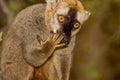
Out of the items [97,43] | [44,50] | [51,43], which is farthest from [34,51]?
[97,43]

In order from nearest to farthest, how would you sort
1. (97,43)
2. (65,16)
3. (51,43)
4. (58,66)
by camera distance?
(51,43) → (65,16) → (58,66) → (97,43)

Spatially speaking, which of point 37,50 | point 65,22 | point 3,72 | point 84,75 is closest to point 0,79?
point 3,72

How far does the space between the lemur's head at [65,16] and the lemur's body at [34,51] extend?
64 millimetres

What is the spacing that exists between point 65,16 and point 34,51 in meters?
0.67

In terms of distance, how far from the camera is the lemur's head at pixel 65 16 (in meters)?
8.20

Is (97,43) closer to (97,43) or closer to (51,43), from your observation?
(97,43)

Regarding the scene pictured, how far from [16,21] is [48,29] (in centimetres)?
56

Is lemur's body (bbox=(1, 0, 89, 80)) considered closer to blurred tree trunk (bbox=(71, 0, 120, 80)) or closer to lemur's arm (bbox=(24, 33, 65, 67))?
lemur's arm (bbox=(24, 33, 65, 67))

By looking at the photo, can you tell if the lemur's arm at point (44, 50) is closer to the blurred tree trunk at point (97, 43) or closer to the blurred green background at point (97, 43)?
the blurred green background at point (97, 43)

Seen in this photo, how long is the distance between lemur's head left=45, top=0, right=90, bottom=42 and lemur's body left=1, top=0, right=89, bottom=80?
0.06 meters

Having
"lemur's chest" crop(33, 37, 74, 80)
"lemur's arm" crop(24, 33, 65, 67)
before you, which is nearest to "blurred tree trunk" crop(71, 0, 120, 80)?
"lemur's chest" crop(33, 37, 74, 80)

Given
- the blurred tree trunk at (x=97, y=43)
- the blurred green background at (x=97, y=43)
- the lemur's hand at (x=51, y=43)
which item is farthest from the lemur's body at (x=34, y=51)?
the blurred tree trunk at (x=97, y=43)

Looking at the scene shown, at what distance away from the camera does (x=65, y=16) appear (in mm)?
8273

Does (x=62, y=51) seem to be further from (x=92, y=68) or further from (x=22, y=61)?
(x=92, y=68)
